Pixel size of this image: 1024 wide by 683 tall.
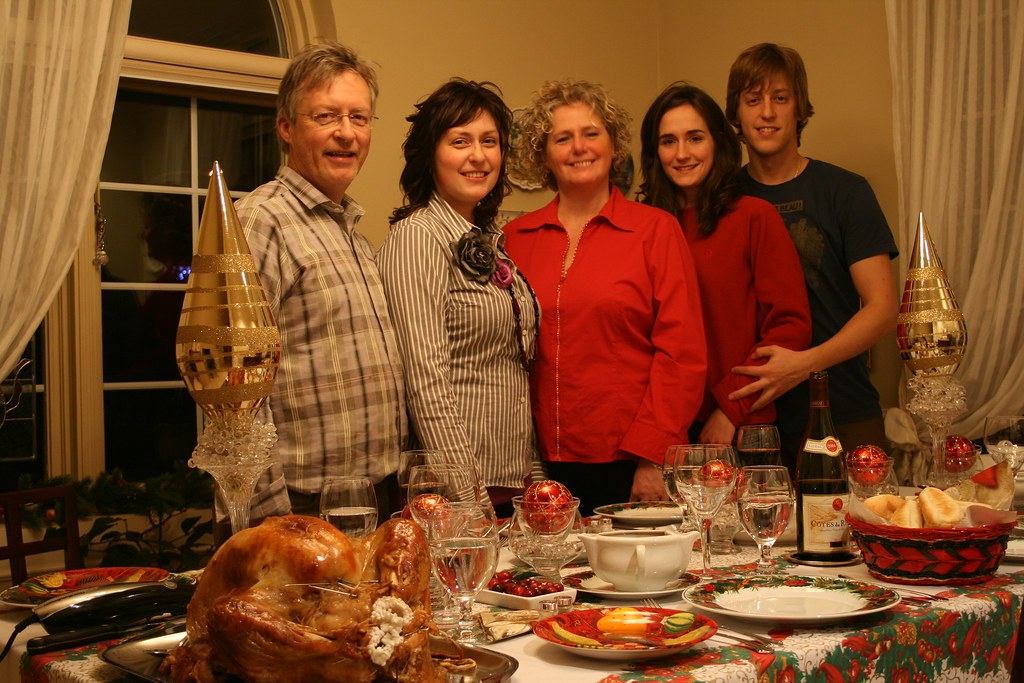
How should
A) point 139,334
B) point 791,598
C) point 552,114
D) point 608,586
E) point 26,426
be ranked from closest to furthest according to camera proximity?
point 791,598 < point 608,586 < point 552,114 < point 26,426 < point 139,334

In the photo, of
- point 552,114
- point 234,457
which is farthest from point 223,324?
point 552,114

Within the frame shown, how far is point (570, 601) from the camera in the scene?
1.25 metres

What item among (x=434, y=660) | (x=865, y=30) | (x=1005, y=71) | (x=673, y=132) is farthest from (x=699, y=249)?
(x=434, y=660)

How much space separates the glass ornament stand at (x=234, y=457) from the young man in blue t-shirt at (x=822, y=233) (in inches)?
66.5

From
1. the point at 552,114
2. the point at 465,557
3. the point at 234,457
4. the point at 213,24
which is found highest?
the point at 213,24

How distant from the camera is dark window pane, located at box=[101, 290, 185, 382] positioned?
326cm

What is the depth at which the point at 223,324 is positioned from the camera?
3.66 ft

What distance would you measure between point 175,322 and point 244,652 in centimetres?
276

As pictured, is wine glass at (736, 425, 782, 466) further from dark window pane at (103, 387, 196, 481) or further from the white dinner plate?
dark window pane at (103, 387, 196, 481)

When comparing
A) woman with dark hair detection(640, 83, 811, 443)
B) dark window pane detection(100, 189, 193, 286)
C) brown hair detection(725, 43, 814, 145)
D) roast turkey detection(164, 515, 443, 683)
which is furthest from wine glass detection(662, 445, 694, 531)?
dark window pane detection(100, 189, 193, 286)

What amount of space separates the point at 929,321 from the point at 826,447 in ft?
1.41

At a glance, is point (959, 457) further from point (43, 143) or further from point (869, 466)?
point (43, 143)

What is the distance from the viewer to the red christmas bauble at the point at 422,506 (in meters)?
1.26

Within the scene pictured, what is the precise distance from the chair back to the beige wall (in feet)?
5.73
